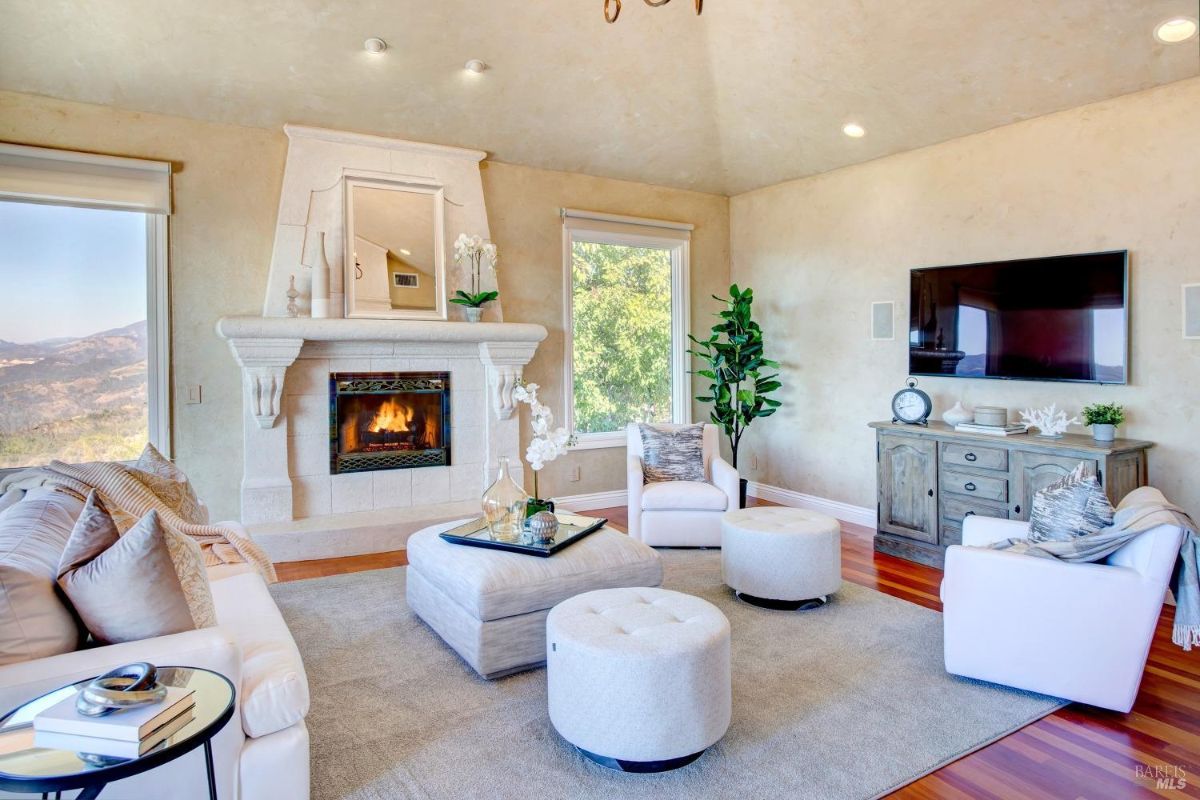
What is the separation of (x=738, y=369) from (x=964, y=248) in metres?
1.90

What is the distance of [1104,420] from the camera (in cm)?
380

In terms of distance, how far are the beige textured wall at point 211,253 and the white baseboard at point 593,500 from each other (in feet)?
8.05

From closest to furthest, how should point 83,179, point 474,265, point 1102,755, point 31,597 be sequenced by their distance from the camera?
point 31,597, point 1102,755, point 83,179, point 474,265

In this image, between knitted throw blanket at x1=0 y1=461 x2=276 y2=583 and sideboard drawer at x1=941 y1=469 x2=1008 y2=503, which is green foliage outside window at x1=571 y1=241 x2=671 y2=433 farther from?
knitted throw blanket at x1=0 y1=461 x2=276 y2=583

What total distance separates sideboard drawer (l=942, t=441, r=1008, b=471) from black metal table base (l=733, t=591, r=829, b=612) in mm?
1303

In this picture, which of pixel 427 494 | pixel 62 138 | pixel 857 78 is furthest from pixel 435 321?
pixel 857 78

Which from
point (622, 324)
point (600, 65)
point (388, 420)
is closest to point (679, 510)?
point (622, 324)

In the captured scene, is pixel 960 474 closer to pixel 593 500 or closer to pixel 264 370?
pixel 593 500

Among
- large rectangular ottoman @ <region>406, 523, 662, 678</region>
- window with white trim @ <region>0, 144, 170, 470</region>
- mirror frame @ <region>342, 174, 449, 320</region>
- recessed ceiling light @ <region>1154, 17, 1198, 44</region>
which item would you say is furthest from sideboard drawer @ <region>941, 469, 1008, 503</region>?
window with white trim @ <region>0, 144, 170, 470</region>

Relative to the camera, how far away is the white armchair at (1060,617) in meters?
2.48

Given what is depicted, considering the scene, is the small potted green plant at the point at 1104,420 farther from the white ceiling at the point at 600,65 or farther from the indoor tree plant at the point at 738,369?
the indoor tree plant at the point at 738,369

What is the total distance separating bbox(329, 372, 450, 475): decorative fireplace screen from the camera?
196 inches

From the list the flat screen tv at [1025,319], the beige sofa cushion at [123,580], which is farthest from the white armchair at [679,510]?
the beige sofa cushion at [123,580]

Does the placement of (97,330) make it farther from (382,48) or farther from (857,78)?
(857,78)
